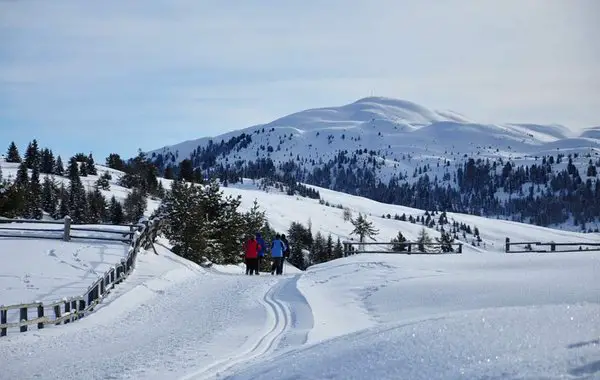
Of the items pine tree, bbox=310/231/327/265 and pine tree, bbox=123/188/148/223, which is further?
pine tree, bbox=123/188/148/223

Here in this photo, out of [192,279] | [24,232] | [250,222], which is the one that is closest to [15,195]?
[250,222]

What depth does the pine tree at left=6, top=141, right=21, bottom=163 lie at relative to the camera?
13262cm

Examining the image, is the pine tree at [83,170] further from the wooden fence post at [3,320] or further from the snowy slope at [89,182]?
the wooden fence post at [3,320]

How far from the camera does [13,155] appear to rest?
13312 centimetres

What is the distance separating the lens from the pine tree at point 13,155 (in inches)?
5221

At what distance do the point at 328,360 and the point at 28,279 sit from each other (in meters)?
14.2

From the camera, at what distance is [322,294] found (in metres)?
18.4

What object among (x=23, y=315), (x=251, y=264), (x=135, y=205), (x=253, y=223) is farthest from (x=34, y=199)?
(x=23, y=315)

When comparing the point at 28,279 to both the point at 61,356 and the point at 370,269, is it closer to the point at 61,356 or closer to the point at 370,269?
the point at 61,356

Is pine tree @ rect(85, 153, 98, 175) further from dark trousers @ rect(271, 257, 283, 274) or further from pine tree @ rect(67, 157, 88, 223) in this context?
dark trousers @ rect(271, 257, 283, 274)

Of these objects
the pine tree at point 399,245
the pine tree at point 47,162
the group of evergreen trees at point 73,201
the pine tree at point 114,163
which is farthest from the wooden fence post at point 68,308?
the pine tree at point 114,163

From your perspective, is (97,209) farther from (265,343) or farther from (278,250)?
(265,343)

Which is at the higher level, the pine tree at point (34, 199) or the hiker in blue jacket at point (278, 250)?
the hiker in blue jacket at point (278, 250)

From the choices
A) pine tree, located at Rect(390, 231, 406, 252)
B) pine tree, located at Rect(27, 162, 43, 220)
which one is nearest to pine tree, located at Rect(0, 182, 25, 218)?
pine tree, located at Rect(27, 162, 43, 220)
